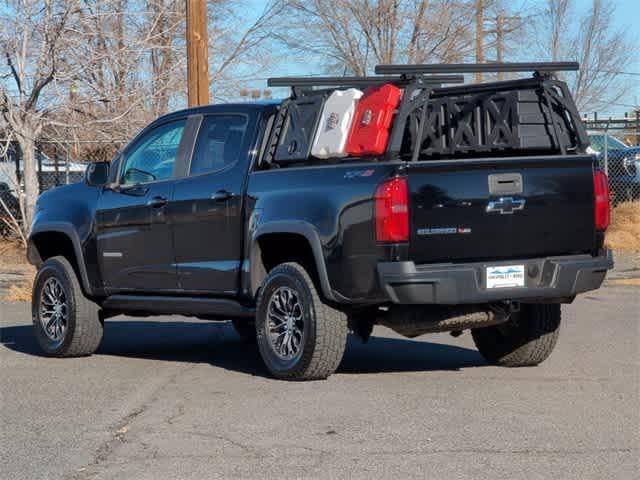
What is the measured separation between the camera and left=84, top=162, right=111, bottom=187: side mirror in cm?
1023

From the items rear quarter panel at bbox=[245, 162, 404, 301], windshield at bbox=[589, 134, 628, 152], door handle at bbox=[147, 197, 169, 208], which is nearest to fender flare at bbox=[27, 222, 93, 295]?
door handle at bbox=[147, 197, 169, 208]

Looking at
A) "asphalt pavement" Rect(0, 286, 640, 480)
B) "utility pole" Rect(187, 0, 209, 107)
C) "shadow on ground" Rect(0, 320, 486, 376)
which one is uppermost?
"utility pole" Rect(187, 0, 209, 107)

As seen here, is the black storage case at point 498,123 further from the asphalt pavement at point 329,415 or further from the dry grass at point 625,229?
the dry grass at point 625,229

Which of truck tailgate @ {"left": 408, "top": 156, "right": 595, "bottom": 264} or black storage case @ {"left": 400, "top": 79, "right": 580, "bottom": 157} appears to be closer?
truck tailgate @ {"left": 408, "top": 156, "right": 595, "bottom": 264}

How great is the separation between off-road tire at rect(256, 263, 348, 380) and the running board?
0.54 m

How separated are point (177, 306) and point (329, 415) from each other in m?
2.55

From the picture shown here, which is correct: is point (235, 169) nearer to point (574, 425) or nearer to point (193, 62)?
point (574, 425)

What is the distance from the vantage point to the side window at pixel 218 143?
9.30m

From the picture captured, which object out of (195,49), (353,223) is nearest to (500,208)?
(353,223)

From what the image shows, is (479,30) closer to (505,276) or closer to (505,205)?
A: (505,205)

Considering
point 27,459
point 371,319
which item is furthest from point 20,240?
point 27,459

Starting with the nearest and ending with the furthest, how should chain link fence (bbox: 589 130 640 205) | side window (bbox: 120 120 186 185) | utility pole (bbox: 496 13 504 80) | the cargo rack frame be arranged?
the cargo rack frame
side window (bbox: 120 120 186 185)
chain link fence (bbox: 589 130 640 205)
utility pole (bbox: 496 13 504 80)

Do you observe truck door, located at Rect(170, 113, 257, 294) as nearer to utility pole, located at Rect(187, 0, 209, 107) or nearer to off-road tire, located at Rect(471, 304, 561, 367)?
off-road tire, located at Rect(471, 304, 561, 367)

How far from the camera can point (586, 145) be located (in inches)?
345
